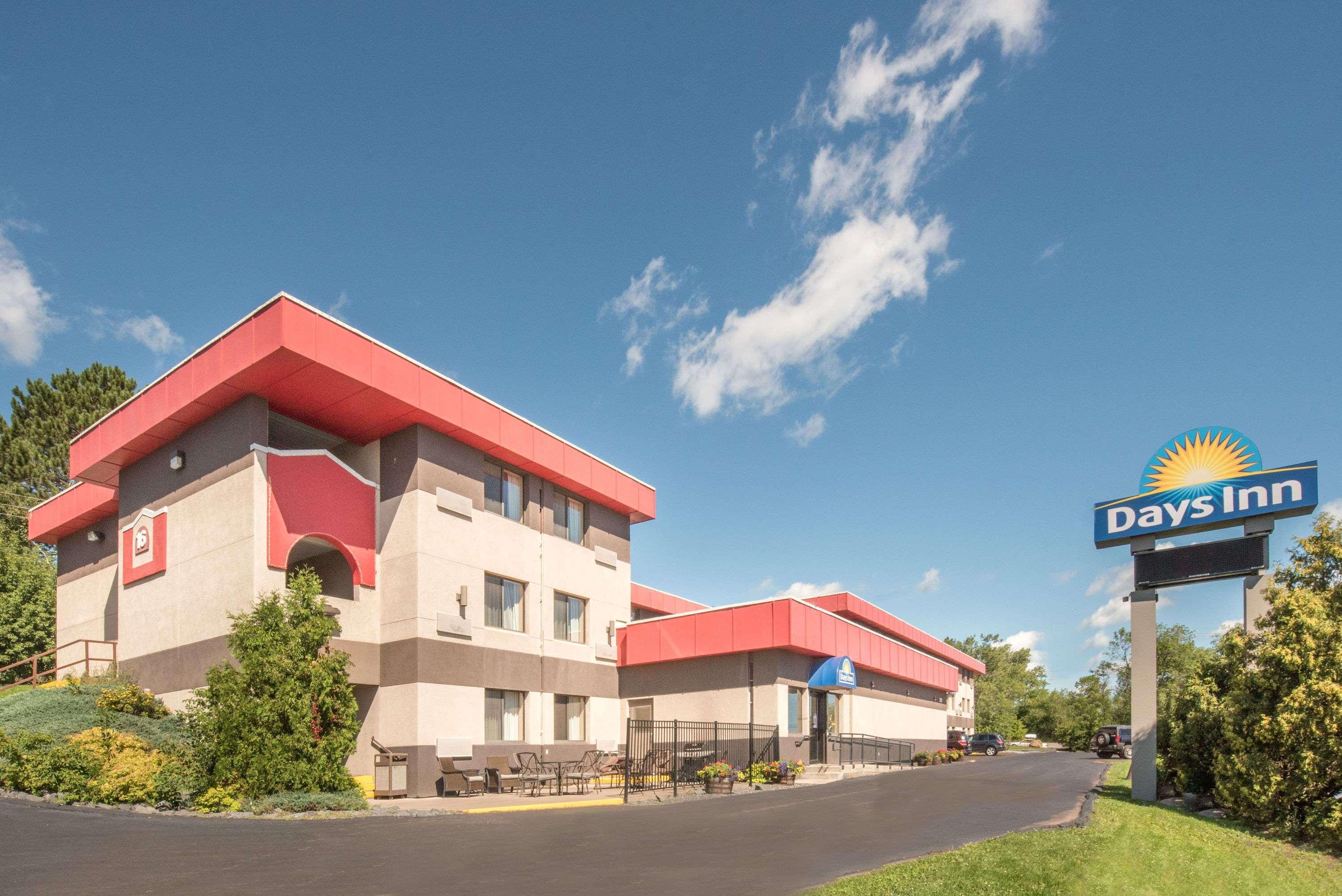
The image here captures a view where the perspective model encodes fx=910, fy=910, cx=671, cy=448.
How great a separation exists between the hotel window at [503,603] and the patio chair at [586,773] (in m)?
3.88

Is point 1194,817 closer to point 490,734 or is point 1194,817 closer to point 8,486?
point 490,734

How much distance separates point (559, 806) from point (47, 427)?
39468 mm

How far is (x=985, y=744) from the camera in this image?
50.5m

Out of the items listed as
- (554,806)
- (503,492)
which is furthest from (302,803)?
(503,492)

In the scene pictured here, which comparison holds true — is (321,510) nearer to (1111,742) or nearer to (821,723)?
(821,723)

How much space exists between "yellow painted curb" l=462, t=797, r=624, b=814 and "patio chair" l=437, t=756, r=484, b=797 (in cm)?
263

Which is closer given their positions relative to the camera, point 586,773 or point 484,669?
point 484,669

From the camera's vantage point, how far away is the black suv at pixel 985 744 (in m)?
50.4

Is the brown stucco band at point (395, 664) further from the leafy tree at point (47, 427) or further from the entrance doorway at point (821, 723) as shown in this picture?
the leafy tree at point (47, 427)

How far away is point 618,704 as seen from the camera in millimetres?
28078

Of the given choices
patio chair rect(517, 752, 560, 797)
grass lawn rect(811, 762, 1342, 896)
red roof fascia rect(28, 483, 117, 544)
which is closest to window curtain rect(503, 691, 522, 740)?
patio chair rect(517, 752, 560, 797)

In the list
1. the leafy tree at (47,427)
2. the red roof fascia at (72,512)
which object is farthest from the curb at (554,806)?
the leafy tree at (47,427)

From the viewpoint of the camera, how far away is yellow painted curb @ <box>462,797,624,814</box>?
16969 mm

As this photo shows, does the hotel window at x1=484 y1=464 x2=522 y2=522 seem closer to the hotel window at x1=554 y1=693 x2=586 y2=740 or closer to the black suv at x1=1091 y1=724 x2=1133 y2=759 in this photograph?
the hotel window at x1=554 y1=693 x2=586 y2=740
